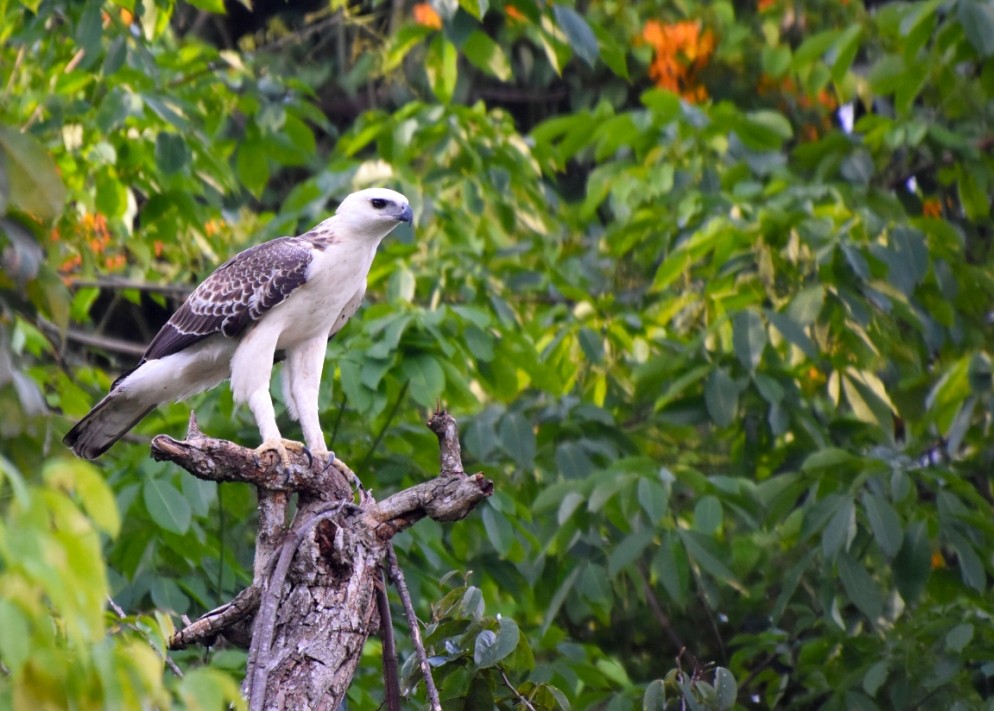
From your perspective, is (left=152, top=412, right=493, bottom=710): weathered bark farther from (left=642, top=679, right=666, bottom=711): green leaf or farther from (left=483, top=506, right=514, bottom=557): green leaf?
(left=483, top=506, right=514, bottom=557): green leaf

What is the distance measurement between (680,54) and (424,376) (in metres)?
4.08

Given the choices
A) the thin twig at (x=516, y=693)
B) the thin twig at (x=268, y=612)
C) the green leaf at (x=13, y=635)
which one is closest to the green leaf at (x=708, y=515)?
the thin twig at (x=516, y=693)

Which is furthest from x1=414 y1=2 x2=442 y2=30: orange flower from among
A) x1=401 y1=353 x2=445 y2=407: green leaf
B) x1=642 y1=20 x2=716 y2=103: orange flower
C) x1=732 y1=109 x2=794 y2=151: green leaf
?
x1=401 y1=353 x2=445 y2=407: green leaf

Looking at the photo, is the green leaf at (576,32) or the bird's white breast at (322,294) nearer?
the green leaf at (576,32)

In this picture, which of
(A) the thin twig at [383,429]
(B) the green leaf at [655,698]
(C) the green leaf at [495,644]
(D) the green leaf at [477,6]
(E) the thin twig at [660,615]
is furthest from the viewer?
(E) the thin twig at [660,615]

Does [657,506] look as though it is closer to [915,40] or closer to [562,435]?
[562,435]

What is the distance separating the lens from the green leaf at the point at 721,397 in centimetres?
544

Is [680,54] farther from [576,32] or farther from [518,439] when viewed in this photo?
[576,32]

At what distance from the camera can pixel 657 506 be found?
4582mm

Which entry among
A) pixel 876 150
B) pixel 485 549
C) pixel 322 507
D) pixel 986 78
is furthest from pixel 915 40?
pixel 322 507

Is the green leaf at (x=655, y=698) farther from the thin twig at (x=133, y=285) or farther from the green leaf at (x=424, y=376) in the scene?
the thin twig at (x=133, y=285)

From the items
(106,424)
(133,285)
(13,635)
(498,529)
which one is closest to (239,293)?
(106,424)

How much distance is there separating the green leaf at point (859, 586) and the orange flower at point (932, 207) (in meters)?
3.96

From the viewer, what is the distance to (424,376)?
5023mm
